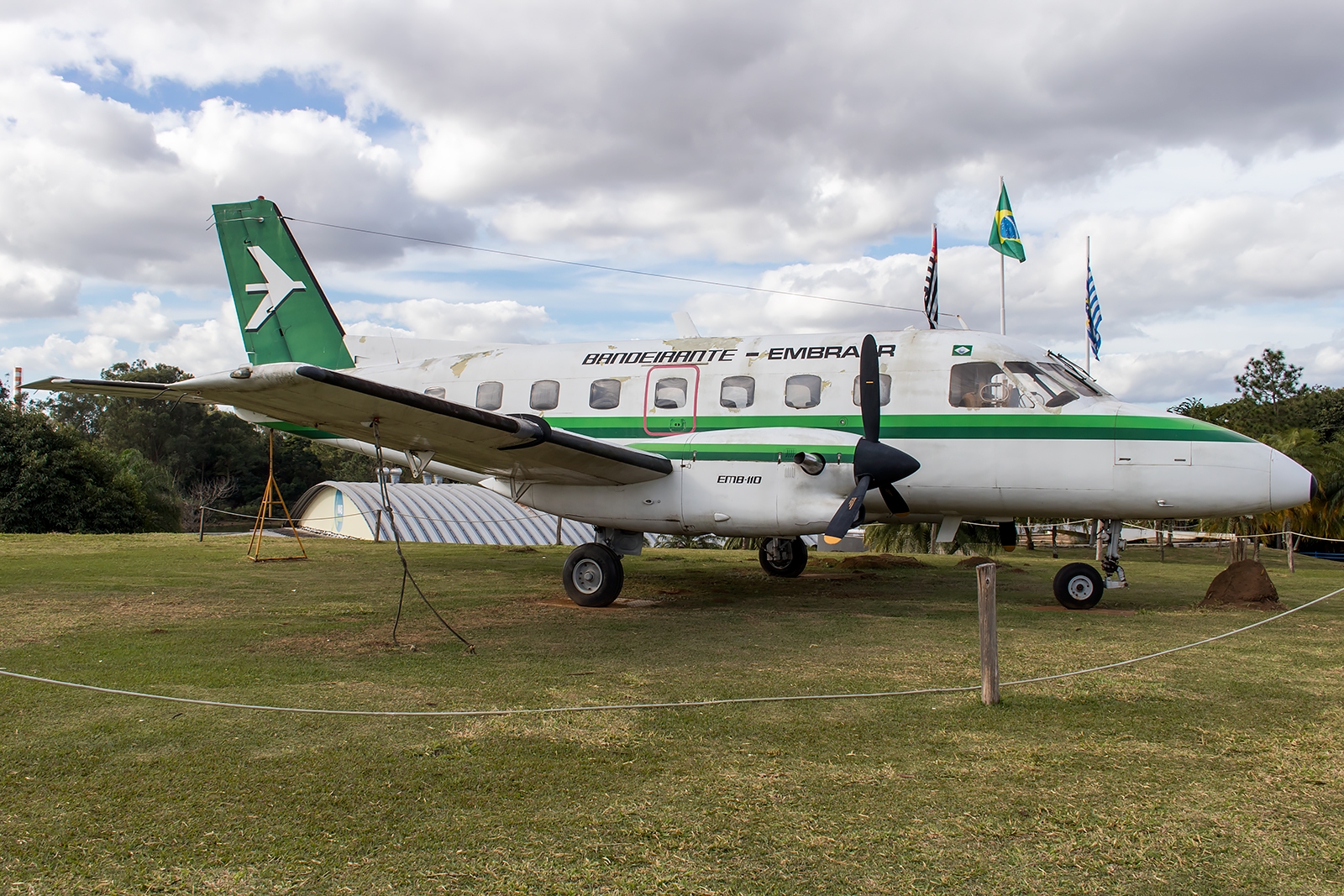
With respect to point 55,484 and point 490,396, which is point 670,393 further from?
point 55,484

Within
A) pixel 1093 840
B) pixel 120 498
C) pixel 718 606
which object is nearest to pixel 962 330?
pixel 718 606

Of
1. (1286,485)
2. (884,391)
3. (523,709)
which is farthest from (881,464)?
(523,709)

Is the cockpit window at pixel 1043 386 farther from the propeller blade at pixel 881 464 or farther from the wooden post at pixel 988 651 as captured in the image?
the wooden post at pixel 988 651

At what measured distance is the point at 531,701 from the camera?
578 cm

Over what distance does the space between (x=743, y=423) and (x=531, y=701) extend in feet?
19.8

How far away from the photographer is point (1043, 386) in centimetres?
1027

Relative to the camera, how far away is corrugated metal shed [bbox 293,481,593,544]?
27750mm

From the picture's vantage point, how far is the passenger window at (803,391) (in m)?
11.0

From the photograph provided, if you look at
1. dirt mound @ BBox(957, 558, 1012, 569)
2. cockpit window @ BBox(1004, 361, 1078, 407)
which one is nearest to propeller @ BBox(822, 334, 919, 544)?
cockpit window @ BBox(1004, 361, 1078, 407)

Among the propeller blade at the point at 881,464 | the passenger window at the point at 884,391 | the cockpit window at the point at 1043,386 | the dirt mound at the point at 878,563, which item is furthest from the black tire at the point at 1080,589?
the dirt mound at the point at 878,563

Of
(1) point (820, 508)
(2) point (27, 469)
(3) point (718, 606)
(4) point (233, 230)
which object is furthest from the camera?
(2) point (27, 469)

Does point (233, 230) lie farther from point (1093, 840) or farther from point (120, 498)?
point (120, 498)

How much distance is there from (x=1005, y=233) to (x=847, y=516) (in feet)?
36.7

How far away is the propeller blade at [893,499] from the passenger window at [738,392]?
7.02 feet
